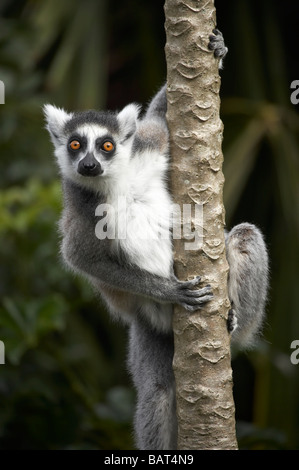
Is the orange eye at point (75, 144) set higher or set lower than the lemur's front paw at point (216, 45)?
lower

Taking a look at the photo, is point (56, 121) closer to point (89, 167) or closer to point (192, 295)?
point (89, 167)

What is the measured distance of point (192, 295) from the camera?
10.0 ft

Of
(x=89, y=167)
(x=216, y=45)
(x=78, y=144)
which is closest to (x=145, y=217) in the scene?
(x=89, y=167)

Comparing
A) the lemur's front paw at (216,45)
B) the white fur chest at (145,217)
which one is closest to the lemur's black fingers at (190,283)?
the white fur chest at (145,217)

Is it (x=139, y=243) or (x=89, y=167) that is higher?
(x=89, y=167)

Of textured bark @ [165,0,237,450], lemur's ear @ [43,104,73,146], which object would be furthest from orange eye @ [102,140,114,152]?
textured bark @ [165,0,237,450]

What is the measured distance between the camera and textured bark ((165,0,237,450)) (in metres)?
2.95

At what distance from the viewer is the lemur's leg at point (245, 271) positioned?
356 centimetres

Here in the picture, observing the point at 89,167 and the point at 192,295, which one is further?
the point at 89,167

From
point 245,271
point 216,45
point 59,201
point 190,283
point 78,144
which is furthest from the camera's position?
point 59,201

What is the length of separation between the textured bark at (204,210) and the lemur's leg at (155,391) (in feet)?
1.75

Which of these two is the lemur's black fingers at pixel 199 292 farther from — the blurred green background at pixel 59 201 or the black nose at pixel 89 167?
the blurred green background at pixel 59 201

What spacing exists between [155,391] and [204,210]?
117cm

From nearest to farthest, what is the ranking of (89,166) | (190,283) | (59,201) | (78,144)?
(190,283)
(89,166)
(78,144)
(59,201)
